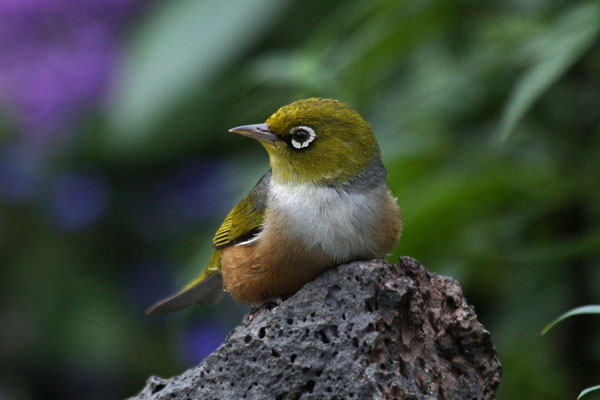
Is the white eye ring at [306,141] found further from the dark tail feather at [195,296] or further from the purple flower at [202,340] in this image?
the purple flower at [202,340]

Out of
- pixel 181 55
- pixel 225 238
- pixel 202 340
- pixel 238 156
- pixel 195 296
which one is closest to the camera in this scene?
pixel 225 238

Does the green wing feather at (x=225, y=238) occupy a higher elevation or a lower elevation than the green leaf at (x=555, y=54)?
lower

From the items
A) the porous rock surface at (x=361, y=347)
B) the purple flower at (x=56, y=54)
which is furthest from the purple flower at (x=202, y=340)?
the porous rock surface at (x=361, y=347)

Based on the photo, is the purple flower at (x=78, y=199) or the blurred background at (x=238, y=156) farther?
the purple flower at (x=78, y=199)

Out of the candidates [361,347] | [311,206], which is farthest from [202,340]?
[361,347]

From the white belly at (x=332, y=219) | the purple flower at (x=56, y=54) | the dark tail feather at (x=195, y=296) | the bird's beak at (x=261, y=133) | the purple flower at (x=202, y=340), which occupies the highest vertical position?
the purple flower at (x=56, y=54)

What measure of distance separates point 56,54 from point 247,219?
4.20 m

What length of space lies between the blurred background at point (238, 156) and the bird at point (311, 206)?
71 centimetres

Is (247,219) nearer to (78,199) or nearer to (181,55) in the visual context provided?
(181,55)

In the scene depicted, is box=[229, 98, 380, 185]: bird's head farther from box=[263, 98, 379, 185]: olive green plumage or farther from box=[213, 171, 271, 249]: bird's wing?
box=[213, 171, 271, 249]: bird's wing

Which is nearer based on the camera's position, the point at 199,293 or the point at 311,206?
the point at 311,206

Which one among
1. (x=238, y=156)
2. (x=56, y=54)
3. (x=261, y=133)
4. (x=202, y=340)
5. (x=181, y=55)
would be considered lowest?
(x=202, y=340)

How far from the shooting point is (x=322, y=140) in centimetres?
367

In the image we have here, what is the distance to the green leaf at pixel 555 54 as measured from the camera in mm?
3967
